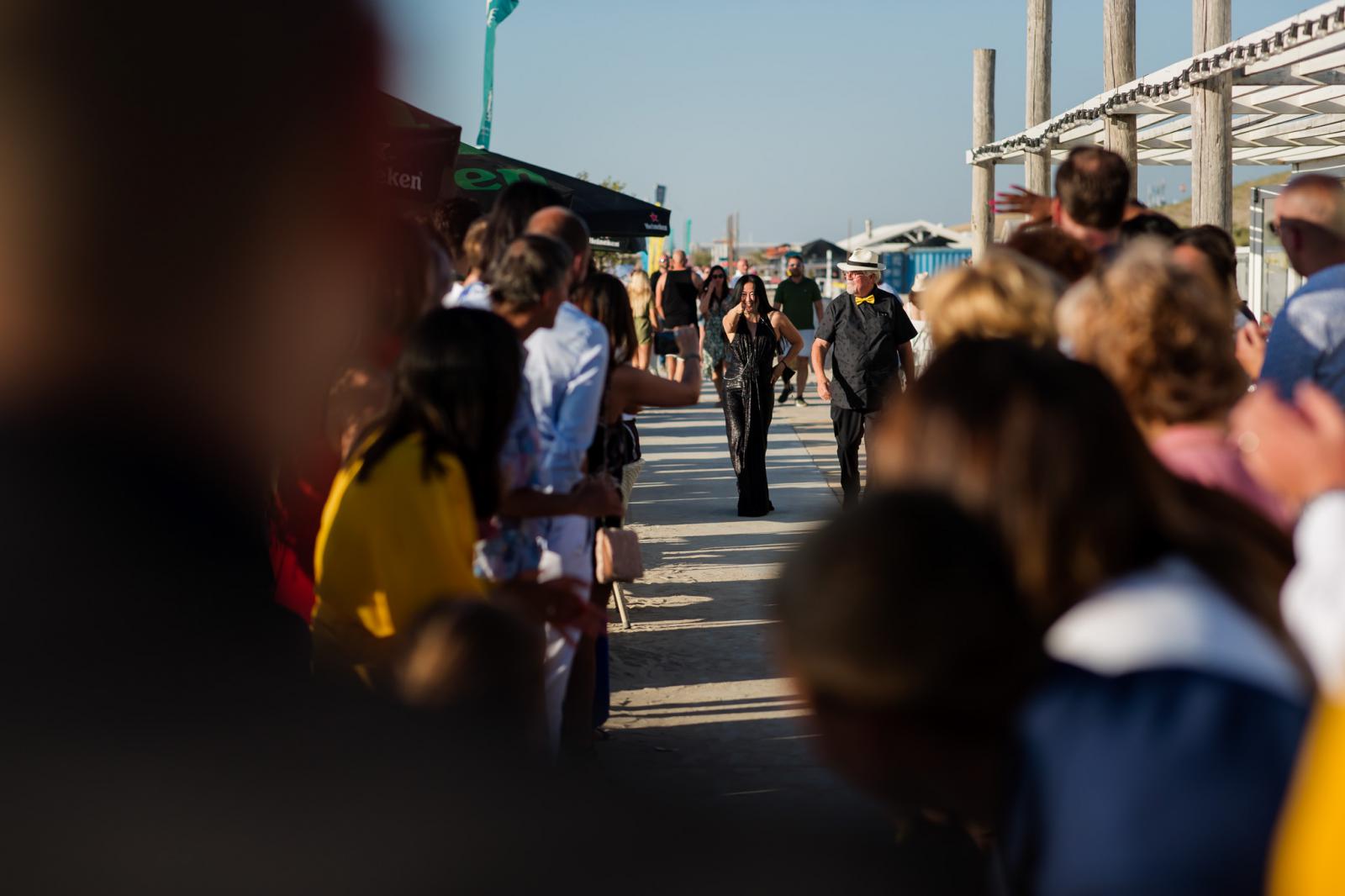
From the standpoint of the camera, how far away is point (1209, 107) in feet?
28.4

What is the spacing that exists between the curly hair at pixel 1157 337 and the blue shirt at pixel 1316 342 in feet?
4.41

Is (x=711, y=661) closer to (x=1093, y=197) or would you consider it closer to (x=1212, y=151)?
(x=1093, y=197)

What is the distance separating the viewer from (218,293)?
1.53 m

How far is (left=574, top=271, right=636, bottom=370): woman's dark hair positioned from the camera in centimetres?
493

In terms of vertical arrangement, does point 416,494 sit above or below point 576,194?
below

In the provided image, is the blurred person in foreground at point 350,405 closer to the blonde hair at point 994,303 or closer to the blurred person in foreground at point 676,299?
the blonde hair at point 994,303

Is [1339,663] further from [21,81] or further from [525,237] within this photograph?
[525,237]

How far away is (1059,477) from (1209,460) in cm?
129

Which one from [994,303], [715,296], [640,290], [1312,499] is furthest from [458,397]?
[715,296]

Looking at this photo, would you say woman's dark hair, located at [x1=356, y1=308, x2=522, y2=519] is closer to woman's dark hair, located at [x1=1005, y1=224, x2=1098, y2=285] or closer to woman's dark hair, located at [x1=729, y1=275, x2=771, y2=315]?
woman's dark hair, located at [x1=1005, y1=224, x2=1098, y2=285]

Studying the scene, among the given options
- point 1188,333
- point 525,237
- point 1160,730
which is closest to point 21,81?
point 1160,730

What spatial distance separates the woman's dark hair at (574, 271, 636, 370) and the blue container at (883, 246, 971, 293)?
1363 inches

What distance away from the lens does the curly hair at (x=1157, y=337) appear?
2459 millimetres

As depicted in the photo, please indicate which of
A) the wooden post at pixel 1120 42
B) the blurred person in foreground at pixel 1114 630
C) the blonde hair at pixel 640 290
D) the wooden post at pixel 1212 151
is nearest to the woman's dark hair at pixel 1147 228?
the blurred person in foreground at pixel 1114 630
